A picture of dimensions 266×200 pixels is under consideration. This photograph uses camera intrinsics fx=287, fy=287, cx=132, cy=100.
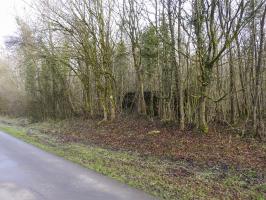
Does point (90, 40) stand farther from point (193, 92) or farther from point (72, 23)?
point (193, 92)

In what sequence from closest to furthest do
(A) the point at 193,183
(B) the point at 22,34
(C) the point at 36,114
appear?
(A) the point at 193,183 < (B) the point at 22,34 < (C) the point at 36,114

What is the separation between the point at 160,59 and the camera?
54.7 feet

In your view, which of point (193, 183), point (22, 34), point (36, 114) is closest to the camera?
point (193, 183)

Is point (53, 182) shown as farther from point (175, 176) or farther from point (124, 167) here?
point (175, 176)

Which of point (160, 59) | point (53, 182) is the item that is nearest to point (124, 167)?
point (53, 182)

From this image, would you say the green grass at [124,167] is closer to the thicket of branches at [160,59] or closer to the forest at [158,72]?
the forest at [158,72]

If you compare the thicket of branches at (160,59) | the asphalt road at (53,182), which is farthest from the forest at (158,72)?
the asphalt road at (53,182)

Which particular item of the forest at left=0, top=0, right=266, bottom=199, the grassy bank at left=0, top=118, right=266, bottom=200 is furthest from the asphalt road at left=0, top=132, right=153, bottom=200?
the forest at left=0, top=0, right=266, bottom=199

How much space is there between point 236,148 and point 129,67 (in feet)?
43.1

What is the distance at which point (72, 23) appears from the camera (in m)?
17.5

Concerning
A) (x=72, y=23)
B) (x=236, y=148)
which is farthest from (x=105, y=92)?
(x=236, y=148)

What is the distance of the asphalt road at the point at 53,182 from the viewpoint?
18.4 feet

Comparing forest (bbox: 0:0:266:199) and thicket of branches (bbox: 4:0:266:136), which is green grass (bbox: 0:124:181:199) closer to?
forest (bbox: 0:0:266:199)

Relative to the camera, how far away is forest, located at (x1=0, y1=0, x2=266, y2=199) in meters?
11.8
